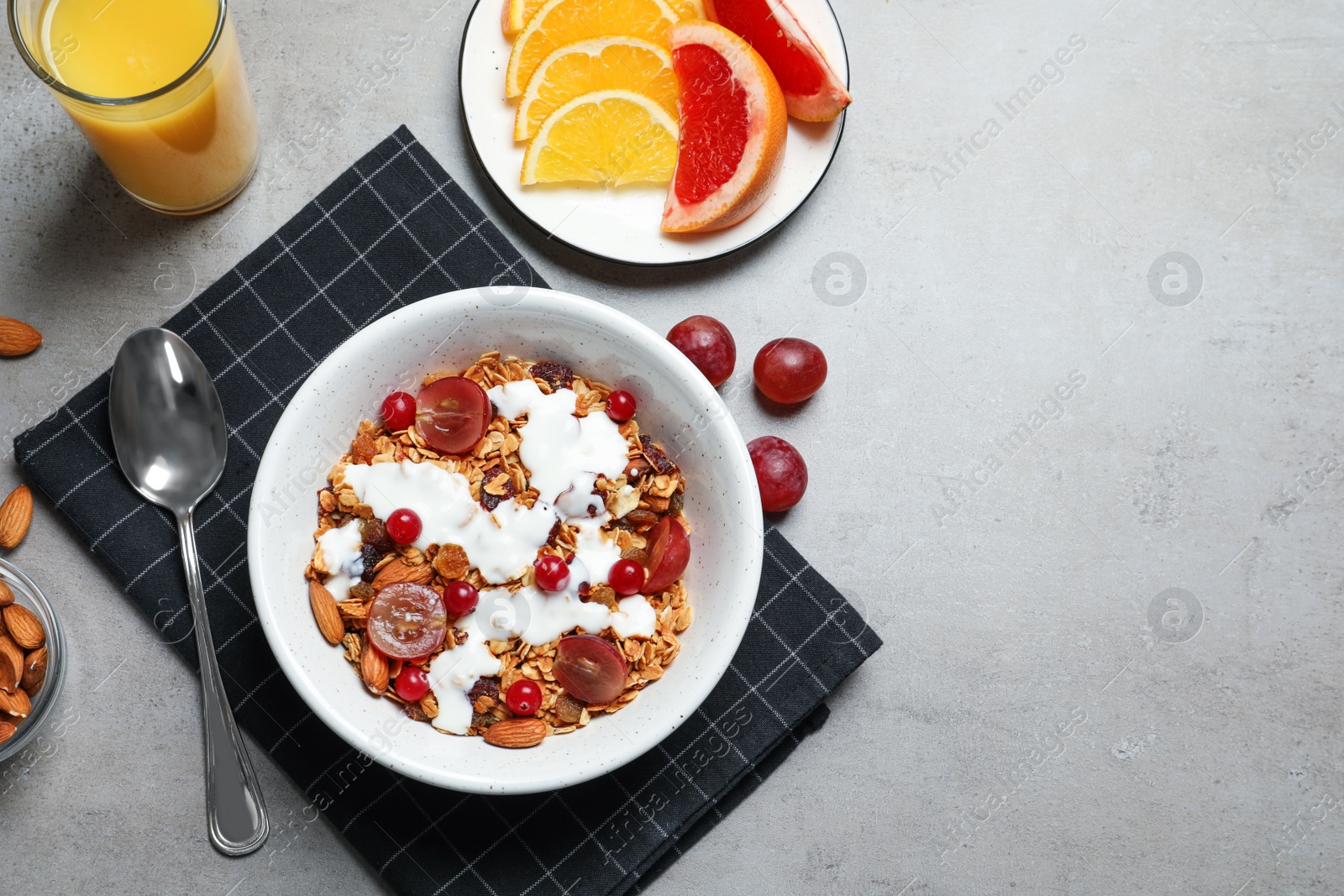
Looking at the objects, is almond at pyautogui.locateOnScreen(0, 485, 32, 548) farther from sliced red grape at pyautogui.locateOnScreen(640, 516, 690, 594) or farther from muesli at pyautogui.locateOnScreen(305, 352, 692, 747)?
sliced red grape at pyautogui.locateOnScreen(640, 516, 690, 594)

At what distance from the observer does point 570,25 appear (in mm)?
1675

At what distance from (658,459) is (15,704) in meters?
1.05

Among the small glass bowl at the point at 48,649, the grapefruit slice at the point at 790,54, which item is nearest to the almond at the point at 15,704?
the small glass bowl at the point at 48,649

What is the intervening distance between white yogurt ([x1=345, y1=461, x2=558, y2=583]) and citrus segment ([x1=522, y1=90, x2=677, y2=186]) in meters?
0.57

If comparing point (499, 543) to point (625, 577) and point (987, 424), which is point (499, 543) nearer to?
point (625, 577)

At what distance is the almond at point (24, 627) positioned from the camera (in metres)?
1.52

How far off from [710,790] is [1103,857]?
73 centimetres

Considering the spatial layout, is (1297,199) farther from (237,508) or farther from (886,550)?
(237,508)

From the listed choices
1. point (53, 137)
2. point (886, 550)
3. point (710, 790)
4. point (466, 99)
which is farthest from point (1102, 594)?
point (53, 137)

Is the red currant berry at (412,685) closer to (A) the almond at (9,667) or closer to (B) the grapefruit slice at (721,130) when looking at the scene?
(A) the almond at (9,667)

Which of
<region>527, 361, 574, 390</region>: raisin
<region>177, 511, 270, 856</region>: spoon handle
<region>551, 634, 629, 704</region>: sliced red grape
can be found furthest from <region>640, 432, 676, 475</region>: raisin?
<region>177, 511, 270, 856</region>: spoon handle

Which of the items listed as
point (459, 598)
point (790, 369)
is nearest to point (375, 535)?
point (459, 598)

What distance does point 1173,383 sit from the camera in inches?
71.8

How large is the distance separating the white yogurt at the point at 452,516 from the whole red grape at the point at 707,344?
1.32 feet
